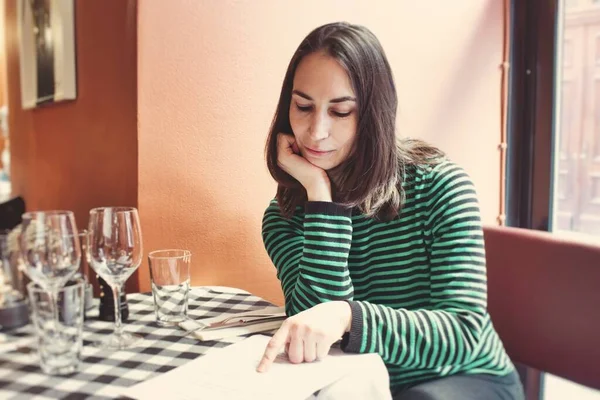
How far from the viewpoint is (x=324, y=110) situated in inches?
48.0

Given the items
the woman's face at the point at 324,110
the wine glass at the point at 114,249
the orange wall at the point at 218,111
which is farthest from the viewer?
the orange wall at the point at 218,111

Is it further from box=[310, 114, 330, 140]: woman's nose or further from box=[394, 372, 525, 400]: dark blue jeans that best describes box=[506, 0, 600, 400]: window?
box=[310, 114, 330, 140]: woman's nose

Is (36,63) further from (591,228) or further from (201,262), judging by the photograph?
(591,228)

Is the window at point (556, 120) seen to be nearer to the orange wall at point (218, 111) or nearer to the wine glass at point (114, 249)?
→ the orange wall at point (218, 111)

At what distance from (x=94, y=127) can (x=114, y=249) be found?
3.27 ft

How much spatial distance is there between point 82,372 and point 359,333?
45 centimetres

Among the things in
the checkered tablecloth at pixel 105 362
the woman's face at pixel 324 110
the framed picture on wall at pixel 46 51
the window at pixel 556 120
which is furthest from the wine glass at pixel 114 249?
the window at pixel 556 120

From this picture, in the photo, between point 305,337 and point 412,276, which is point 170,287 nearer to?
point 305,337

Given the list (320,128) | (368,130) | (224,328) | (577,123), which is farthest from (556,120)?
(224,328)

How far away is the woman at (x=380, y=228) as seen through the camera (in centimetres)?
102

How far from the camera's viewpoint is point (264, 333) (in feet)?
3.38

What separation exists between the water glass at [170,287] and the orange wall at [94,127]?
471mm

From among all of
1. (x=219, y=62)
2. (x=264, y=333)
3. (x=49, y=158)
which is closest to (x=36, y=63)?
(x=49, y=158)

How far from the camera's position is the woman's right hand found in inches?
48.3
